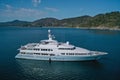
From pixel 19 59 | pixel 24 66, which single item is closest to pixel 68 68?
pixel 24 66

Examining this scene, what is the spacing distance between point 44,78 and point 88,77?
34.9 ft

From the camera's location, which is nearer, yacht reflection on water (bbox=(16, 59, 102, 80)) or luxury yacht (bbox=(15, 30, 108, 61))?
yacht reflection on water (bbox=(16, 59, 102, 80))

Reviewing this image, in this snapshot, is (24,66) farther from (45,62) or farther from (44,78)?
(44,78)

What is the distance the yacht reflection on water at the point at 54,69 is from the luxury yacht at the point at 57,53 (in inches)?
63.8

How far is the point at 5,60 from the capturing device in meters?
66.3

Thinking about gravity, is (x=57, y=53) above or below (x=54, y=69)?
above

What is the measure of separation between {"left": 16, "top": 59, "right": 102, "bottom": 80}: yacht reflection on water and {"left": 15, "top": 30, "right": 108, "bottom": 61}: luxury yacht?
63.8 inches

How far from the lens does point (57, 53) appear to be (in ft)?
209

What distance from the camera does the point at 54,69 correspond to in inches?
2219

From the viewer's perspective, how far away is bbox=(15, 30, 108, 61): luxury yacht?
6238 centimetres

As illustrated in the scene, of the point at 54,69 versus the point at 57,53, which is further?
the point at 57,53

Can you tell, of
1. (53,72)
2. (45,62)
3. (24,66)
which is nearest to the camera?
(53,72)

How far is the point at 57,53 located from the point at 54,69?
327 inches

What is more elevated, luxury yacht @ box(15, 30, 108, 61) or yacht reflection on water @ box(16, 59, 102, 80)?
luxury yacht @ box(15, 30, 108, 61)
